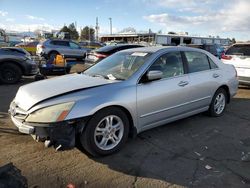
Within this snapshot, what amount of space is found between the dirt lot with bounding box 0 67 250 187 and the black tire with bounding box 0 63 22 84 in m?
5.57

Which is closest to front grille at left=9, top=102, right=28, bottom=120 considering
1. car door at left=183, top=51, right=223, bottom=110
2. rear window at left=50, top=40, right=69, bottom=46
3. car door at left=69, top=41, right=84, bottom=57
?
car door at left=183, top=51, right=223, bottom=110

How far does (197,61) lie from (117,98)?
2328 mm

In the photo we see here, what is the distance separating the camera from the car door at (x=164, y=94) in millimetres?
4465

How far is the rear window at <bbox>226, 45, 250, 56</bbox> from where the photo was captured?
30.9 ft

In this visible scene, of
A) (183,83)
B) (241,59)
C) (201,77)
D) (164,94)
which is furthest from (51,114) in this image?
(241,59)

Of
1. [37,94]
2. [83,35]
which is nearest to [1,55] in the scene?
[37,94]

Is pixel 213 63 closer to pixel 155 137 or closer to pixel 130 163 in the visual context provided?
pixel 155 137

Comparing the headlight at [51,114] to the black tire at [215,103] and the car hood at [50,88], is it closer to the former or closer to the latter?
the car hood at [50,88]

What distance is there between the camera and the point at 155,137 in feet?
16.4

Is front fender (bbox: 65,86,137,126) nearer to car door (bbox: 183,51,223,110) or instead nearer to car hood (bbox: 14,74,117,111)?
car hood (bbox: 14,74,117,111)

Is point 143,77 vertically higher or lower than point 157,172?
higher

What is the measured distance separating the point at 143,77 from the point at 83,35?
9109 cm

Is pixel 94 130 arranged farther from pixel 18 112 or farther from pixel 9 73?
pixel 9 73

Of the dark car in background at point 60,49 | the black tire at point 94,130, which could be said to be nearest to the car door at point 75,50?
the dark car in background at point 60,49
